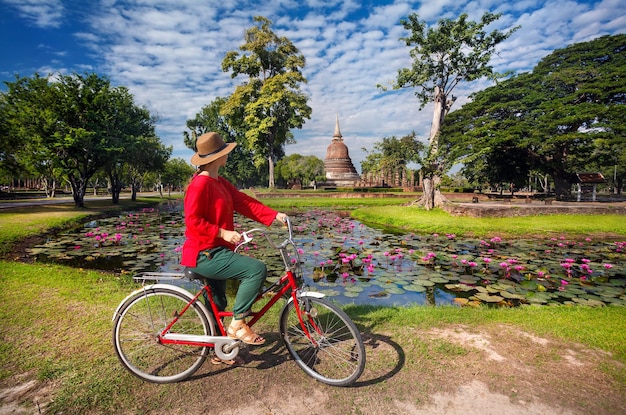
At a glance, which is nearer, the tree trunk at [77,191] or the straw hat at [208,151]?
the straw hat at [208,151]

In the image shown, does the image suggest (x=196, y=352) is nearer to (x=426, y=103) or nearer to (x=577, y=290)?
(x=577, y=290)

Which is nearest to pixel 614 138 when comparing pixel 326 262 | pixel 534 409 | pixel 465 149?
pixel 465 149

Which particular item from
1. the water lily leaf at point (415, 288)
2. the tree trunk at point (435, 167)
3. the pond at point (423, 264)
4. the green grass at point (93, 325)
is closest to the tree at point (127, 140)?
the pond at point (423, 264)

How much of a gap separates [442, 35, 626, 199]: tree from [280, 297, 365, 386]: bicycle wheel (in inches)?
724

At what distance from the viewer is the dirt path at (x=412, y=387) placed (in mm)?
2262

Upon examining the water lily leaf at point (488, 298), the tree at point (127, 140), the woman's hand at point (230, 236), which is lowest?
the water lily leaf at point (488, 298)

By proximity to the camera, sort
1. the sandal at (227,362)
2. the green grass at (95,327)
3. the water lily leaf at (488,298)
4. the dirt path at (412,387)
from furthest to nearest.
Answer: the water lily leaf at (488,298), the sandal at (227,362), the green grass at (95,327), the dirt path at (412,387)

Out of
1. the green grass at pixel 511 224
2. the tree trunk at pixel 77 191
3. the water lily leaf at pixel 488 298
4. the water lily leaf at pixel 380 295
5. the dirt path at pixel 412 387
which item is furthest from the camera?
the tree trunk at pixel 77 191

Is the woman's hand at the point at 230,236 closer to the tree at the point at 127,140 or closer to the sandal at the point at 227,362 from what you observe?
the sandal at the point at 227,362

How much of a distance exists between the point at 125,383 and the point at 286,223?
73.6 inches

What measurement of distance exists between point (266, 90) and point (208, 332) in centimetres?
3054

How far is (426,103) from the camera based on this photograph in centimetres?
→ 1803

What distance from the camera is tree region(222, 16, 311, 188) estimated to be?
99.0ft

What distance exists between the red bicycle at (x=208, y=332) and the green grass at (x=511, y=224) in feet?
33.2
